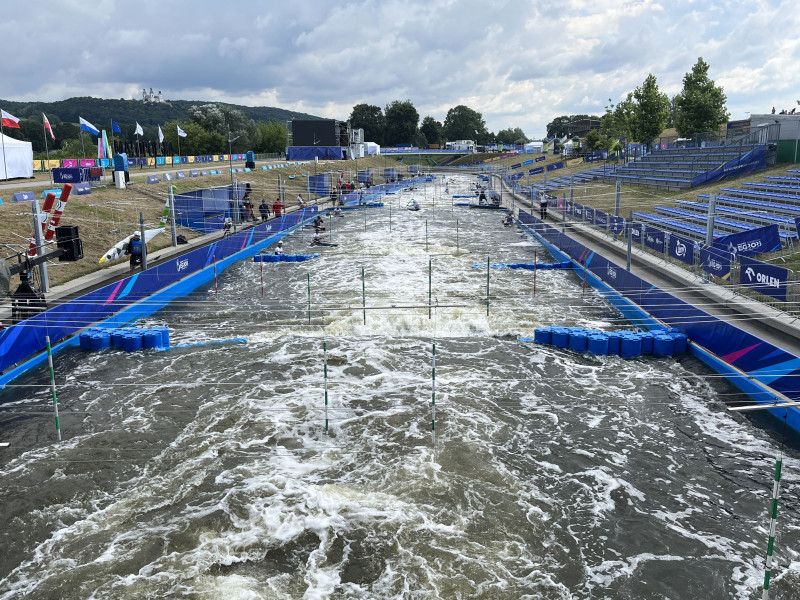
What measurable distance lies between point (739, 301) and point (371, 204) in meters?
45.3

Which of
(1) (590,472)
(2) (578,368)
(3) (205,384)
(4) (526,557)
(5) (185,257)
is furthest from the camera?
(5) (185,257)

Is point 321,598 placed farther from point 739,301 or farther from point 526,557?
point 739,301

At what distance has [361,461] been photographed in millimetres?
13328

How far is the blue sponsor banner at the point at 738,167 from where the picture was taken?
135 feet

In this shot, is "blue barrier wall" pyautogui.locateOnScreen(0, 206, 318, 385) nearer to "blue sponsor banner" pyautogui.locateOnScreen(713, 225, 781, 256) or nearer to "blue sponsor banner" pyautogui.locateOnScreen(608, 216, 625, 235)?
"blue sponsor banner" pyautogui.locateOnScreen(608, 216, 625, 235)

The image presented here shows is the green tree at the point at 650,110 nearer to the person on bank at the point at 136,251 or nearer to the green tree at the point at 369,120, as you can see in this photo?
the person on bank at the point at 136,251

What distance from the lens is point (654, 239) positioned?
28.9 m

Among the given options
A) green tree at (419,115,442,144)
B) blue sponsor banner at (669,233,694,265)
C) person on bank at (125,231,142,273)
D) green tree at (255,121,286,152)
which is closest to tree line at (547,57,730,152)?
blue sponsor banner at (669,233,694,265)

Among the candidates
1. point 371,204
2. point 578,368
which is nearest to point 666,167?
point 371,204

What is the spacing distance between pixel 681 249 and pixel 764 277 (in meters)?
6.95

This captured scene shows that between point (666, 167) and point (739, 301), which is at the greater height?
point (666, 167)

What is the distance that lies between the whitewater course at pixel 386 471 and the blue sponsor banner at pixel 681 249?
190 inches

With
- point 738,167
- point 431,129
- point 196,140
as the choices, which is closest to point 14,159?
point 738,167

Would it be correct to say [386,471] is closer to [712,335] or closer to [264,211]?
[712,335]
